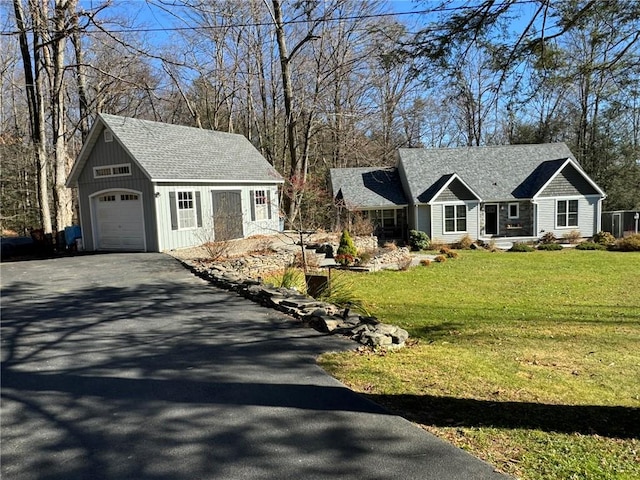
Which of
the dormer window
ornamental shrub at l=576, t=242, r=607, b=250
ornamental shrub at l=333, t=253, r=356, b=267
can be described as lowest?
ornamental shrub at l=576, t=242, r=607, b=250

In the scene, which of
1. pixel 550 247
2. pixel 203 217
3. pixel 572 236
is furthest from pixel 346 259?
pixel 572 236

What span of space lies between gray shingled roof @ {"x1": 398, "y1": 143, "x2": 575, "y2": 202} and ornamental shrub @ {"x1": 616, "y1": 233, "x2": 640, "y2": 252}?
5529 mm

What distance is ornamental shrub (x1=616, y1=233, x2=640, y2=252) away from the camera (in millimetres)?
22375

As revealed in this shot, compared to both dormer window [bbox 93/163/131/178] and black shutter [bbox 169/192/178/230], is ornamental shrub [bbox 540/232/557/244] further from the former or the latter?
dormer window [bbox 93/163/131/178]

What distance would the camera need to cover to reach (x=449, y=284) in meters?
14.6

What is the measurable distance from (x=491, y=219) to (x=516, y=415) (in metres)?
25.0

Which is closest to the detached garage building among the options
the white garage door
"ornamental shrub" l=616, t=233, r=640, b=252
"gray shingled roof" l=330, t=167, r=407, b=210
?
the white garage door

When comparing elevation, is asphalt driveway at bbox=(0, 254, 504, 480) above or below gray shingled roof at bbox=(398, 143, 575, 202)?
below

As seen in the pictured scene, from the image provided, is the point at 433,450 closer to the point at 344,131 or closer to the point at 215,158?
the point at 215,158

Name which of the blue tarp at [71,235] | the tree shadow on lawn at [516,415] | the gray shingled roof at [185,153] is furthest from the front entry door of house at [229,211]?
the tree shadow on lawn at [516,415]

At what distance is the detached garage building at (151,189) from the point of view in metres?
16.9

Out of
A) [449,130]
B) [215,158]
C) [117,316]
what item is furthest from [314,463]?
[449,130]

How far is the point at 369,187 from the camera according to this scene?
94.2ft

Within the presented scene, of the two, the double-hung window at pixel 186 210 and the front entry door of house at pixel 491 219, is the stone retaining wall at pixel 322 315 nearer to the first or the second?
the double-hung window at pixel 186 210
